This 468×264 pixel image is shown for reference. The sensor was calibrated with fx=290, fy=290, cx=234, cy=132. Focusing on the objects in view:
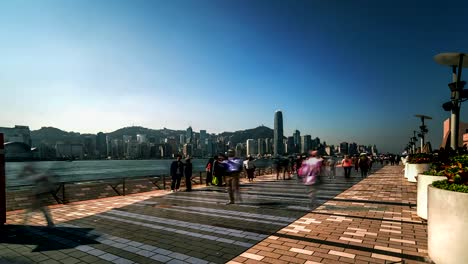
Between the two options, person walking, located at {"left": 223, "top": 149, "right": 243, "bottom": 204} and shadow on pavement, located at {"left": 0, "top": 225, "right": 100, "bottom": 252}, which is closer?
shadow on pavement, located at {"left": 0, "top": 225, "right": 100, "bottom": 252}

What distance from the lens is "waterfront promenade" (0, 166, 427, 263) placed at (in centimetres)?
505

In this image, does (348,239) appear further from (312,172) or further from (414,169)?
(414,169)

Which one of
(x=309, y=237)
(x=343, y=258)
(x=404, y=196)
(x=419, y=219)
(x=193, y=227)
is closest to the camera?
(x=343, y=258)

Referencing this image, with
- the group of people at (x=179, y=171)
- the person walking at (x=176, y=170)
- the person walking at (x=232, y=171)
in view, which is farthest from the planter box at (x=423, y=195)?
the person walking at (x=176, y=170)

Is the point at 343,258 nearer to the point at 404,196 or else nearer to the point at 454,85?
the point at 404,196

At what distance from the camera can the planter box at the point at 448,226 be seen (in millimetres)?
3936

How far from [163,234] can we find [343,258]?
12.5ft

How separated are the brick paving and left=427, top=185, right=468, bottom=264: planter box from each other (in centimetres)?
46

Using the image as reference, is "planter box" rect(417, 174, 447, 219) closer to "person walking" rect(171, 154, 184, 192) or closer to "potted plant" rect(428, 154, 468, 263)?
"potted plant" rect(428, 154, 468, 263)

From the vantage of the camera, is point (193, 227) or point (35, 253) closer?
point (35, 253)

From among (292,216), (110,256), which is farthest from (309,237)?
(110,256)

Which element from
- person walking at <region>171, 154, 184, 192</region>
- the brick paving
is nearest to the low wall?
person walking at <region>171, 154, 184, 192</region>

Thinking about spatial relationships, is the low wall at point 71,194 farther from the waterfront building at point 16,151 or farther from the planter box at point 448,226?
the planter box at point 448,226

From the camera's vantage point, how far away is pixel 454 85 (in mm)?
12523
